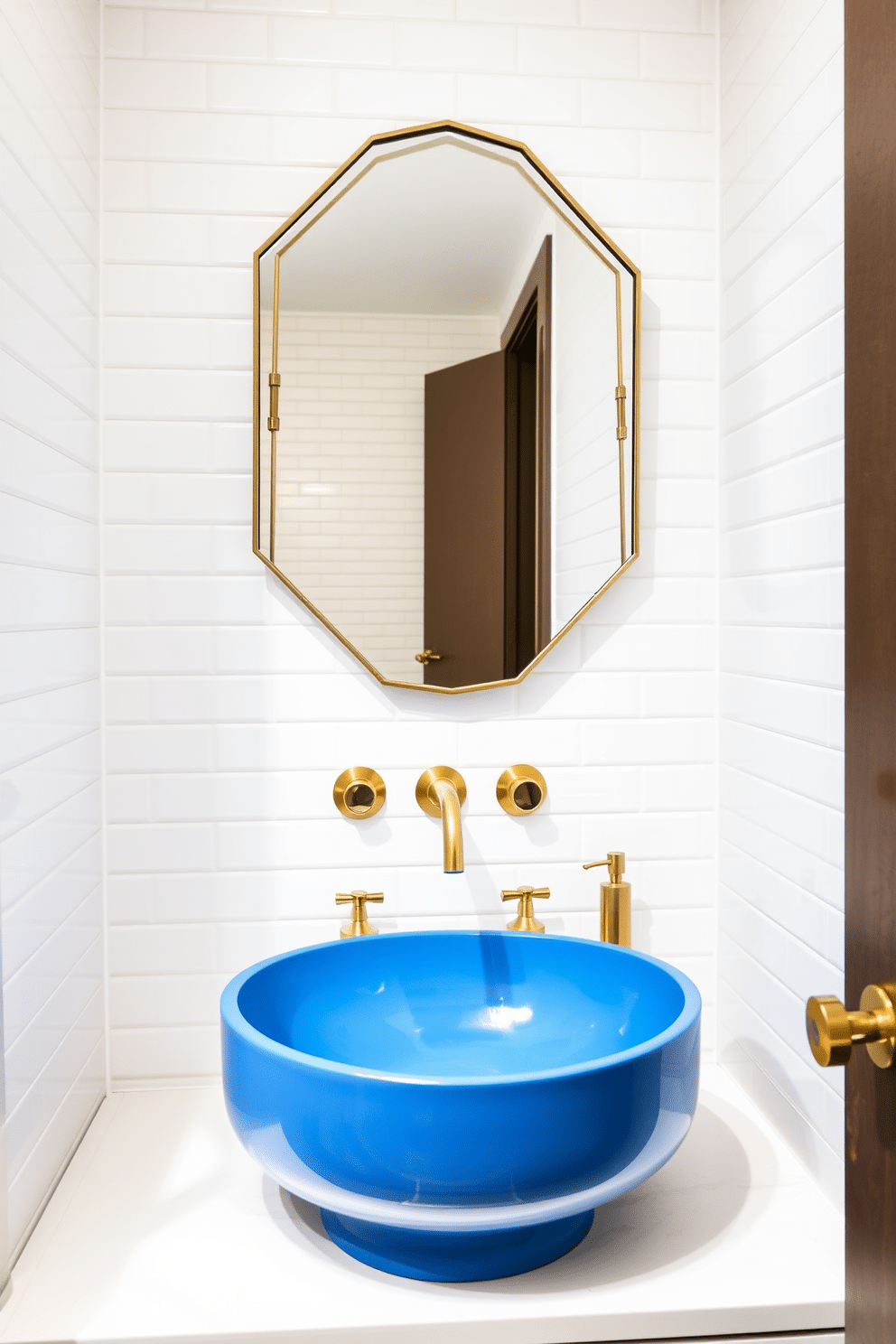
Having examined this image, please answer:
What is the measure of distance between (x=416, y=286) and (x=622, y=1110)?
1033 millimetres

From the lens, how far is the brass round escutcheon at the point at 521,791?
1336 millimetres

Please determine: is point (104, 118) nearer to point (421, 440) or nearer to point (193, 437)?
point (193, 437)

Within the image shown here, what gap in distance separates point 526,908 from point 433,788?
8.0 inches

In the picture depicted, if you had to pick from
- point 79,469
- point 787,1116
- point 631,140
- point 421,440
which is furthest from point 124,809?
point 631,140

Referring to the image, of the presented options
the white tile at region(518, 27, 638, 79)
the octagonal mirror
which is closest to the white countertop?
the octagonal mirror

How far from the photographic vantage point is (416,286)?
4.24 ft

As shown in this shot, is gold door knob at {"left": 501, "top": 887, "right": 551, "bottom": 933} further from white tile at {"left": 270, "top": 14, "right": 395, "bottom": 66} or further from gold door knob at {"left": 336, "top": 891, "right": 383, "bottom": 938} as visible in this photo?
white tile at {"left": 270, "top": 14, "right": 395, "bottom": 66}

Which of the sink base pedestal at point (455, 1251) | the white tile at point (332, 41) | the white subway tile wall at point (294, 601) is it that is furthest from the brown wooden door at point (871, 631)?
the white tile at point (332, 41)

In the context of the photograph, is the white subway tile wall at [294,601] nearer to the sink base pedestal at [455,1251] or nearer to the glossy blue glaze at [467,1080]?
the glossy blue glaze at [467,1080]

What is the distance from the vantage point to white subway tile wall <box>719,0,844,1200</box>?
1007mm

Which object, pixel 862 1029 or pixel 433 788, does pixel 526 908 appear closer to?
pixel 433 788

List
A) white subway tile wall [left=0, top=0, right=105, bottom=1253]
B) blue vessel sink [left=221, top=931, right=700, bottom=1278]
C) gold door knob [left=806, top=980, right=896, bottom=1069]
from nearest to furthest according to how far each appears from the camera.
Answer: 1. gold door knob [left=806, top=980, right=896, bottom=1069]
2. blue vessel sink [left=221, top=931, right=700, bottom=1278]
3. white subway tile wall [left=0, top=0, right=105, bottom=1253]

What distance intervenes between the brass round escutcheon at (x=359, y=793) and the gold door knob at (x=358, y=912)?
112mm

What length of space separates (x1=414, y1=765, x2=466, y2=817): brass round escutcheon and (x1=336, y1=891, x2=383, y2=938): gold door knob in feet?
0.45
